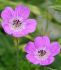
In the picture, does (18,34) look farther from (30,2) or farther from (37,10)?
(30,2)

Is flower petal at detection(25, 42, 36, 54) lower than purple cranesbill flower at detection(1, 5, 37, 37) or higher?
lower

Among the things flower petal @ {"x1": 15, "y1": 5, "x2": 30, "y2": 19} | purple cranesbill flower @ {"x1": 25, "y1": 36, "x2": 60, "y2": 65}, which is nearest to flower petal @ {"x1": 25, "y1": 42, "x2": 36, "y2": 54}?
purple cranesbill flower @ {"x1": 25, "y1": 36, "x2": 60, "y2": 65}

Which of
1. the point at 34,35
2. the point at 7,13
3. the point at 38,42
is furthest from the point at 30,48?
the point at 34,35

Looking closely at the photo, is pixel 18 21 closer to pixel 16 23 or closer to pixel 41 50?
pixel 16 23

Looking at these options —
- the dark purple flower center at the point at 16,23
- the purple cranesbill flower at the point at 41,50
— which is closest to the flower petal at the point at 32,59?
the purple cranesbill flower at the point at 41,50

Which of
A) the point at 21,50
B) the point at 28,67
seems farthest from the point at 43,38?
the point at 21,50

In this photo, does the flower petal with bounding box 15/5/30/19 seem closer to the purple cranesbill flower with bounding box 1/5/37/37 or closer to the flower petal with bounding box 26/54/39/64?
the purple cranesbill flower with bounding box 1/5/37/37
